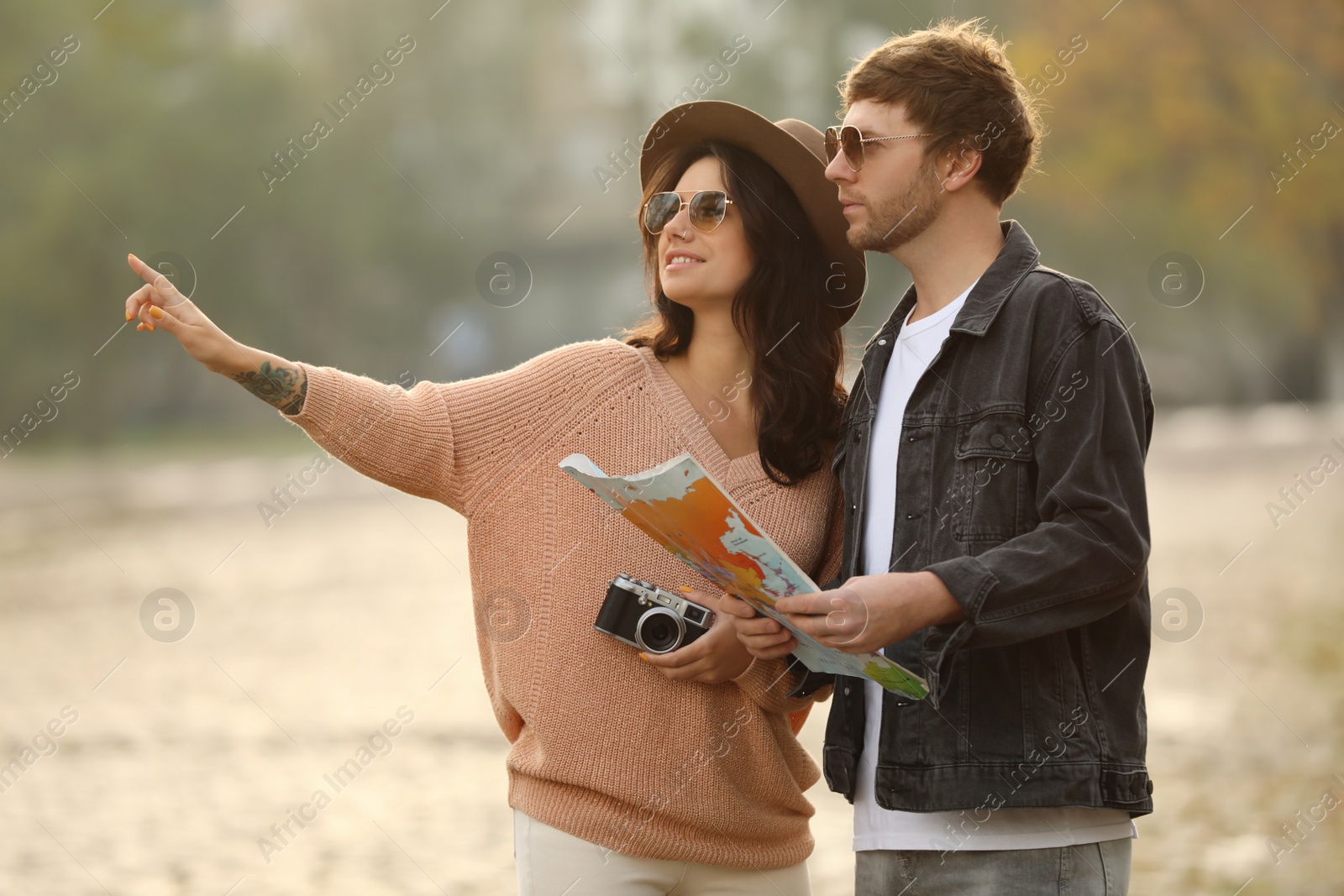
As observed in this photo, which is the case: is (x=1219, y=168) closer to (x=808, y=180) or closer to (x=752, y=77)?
(x=752, y=77)

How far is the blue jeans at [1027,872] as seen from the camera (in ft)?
8.40

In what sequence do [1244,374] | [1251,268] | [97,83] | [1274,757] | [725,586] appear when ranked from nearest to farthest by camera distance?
[725,586], [1274,757], [97,83], [1251,268], [1244,374]

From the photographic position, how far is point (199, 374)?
39938 mm

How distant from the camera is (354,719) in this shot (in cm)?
866

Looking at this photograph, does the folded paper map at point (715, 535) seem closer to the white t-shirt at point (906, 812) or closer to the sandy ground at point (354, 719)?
the white t-shirt at point (906, 812)

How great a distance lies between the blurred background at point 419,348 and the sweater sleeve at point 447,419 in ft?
2.80

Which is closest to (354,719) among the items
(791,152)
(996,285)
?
(791,152)

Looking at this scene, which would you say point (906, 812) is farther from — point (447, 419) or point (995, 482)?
point (447, 419)

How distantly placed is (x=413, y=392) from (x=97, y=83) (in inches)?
1059

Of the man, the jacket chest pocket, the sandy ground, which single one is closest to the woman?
the man

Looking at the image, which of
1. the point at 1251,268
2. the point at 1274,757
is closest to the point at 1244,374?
the point at 1251,268

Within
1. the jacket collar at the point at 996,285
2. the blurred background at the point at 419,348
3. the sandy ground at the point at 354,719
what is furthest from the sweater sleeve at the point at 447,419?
the sandy ground at the point at 354,719

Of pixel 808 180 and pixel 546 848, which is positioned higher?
pixel 808 180

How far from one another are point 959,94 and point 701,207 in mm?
789
